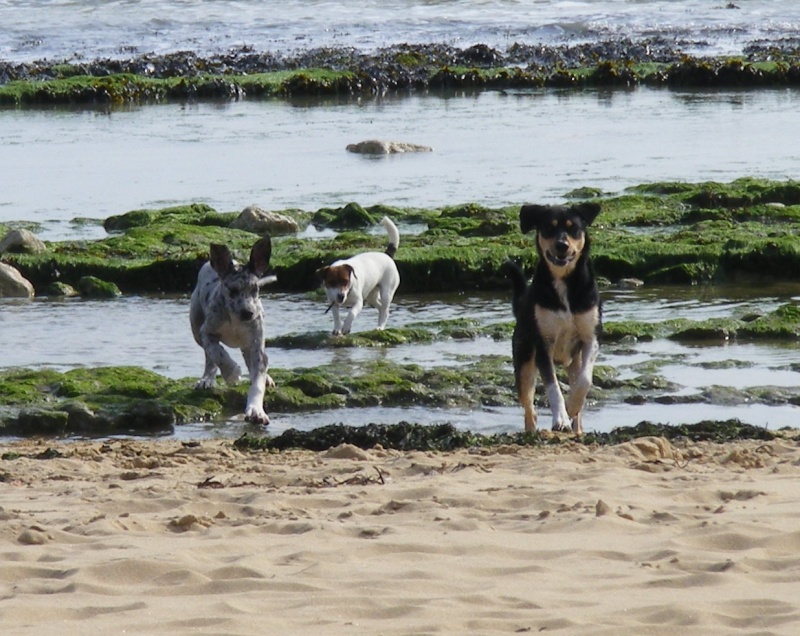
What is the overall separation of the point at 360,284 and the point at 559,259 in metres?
4.84

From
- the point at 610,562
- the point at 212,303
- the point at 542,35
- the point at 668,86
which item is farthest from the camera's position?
the point at 542,35

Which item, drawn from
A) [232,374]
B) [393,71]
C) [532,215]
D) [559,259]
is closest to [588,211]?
[532,215]

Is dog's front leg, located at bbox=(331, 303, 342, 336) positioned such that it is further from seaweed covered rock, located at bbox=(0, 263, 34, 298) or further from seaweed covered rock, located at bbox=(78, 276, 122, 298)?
seaweed covered rock, located at bbox=(0, 263, 34, 298)

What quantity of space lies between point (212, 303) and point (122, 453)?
221cm

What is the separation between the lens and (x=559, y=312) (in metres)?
8.41

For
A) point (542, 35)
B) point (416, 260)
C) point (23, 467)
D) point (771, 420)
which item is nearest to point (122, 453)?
point (23, 467)

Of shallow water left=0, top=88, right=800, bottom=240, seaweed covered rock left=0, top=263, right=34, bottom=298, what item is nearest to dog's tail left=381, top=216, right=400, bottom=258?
seaweed covered rock left=0, top=263, right=34, bottom=298

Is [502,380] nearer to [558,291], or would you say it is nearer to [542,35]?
[558,291]

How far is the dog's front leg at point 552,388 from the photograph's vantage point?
8414mm

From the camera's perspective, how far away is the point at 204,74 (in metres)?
42.8

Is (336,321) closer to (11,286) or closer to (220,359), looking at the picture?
(220,359)

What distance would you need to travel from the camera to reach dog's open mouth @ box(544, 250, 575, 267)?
8289 millimetres

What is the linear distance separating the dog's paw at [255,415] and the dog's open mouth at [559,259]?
2.36m

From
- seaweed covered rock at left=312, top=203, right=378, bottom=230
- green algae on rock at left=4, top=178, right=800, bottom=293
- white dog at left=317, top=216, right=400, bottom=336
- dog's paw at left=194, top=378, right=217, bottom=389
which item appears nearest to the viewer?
dog's paw at left=194, top=378, right=217, bottom=389
